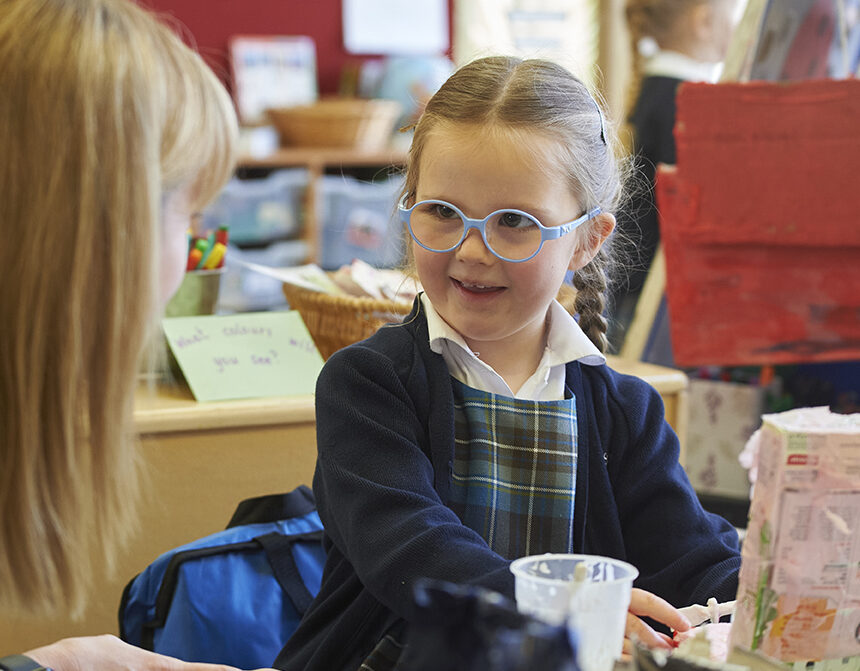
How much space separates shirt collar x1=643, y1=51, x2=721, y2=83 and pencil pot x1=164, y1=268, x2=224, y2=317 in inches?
63.3

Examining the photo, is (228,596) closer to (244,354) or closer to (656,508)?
(244,354)

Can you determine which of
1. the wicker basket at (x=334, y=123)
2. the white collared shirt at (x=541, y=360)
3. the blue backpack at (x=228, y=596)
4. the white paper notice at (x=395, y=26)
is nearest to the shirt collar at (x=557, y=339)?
the white collared shirt at (x=541, y=360)

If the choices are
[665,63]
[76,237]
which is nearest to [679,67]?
[665,63]

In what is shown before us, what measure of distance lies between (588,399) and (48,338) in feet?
2.01

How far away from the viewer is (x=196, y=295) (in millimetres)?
1767

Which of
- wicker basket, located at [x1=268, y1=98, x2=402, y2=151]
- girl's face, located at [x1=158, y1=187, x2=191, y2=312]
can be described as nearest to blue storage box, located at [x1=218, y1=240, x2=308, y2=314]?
wicker basket, located at [x1=268, y1=98, x2=402, y2=151]

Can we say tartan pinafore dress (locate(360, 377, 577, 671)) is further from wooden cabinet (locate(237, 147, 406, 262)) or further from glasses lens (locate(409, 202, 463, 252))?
wooden cabinet (locate(237, 147, 406, 262))

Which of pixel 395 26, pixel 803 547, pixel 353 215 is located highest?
pixel 395 26

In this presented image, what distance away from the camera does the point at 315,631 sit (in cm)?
Result: 112

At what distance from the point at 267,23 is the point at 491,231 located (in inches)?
163

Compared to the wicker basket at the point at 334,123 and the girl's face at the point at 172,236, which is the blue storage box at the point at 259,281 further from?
the girl's face at the point at 172,236

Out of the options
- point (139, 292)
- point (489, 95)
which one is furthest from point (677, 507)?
point (139, 292)

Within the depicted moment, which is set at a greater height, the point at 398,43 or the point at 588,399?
the point at 398,43

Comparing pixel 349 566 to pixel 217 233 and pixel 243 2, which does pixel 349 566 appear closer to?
pixel 217 233
